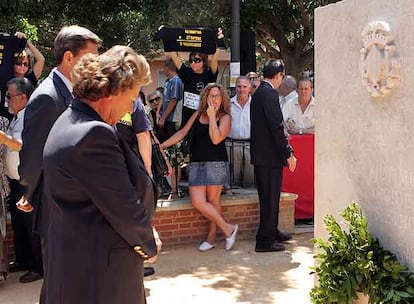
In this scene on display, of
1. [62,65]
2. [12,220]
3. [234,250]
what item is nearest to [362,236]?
[62,65]

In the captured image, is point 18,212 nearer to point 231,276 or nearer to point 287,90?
point 231,276

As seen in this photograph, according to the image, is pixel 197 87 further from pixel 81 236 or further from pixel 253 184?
pixel 81 236

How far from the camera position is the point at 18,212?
5949mm

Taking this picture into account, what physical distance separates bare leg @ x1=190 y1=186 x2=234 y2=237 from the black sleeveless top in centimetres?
33

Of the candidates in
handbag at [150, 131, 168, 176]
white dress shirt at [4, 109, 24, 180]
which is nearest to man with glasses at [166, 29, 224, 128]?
handbag at [150, 131, 168, 176]

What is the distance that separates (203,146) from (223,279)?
4.88ft

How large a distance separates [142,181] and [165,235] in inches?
168

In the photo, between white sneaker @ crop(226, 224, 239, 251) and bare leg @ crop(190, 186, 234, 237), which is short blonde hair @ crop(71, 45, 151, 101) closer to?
bare leg @ crop(190, 186, 234, 237)

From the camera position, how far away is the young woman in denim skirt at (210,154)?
6480mm

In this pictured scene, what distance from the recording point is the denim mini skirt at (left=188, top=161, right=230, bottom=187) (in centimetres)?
663

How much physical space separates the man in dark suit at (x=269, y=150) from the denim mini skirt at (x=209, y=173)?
34 centimetres

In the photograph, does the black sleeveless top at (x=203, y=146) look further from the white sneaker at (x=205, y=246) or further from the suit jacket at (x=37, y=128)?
the suit jacket at (x=37, y=128)

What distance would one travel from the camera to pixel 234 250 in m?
6.76

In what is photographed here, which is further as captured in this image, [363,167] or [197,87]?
[197,87]
